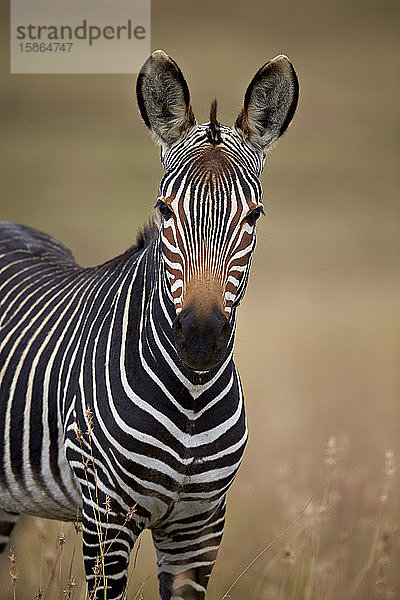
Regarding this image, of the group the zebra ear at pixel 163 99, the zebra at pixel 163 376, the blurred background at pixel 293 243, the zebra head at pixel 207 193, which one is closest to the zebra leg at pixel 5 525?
the blurred background at pixel 293 243

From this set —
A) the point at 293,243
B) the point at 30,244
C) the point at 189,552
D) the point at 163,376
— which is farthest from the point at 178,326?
the point at 293,243

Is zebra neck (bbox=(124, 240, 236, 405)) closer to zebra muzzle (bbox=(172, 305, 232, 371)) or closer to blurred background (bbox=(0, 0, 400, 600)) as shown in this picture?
zebra muzzle (bbox=(172, 305, 232, 371))

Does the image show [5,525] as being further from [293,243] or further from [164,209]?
[293,243]

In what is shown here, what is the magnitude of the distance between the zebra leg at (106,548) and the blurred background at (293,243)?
37 centimetres

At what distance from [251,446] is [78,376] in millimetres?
5911

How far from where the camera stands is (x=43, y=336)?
179 inches

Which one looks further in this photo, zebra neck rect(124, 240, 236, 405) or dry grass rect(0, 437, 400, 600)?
dry grass rect(0, 437, 400, 600)

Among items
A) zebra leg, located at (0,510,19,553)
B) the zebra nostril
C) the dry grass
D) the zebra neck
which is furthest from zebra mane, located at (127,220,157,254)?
zebra leg, located at (0,510,19,553)

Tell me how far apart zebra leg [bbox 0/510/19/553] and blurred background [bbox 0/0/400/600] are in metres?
0.15

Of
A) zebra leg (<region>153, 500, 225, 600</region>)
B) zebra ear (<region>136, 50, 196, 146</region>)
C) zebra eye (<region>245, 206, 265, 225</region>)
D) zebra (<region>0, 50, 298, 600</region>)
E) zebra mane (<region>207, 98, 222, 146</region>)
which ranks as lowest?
zebra leg (<region>153, 500, 225, 600</region>)

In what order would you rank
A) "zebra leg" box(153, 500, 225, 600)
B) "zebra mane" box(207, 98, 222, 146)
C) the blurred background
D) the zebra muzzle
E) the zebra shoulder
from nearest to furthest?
the zebra muzzle
"zebra mane" box(207, 98, 222, 146)
"zebra leg" box(153, 500, 225, 600)
the zebra shoulder
the blurred background

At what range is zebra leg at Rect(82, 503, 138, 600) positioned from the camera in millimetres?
3793

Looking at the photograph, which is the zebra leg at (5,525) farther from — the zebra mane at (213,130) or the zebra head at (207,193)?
the zebra mane at (213,130)

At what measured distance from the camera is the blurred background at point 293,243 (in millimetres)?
6375
